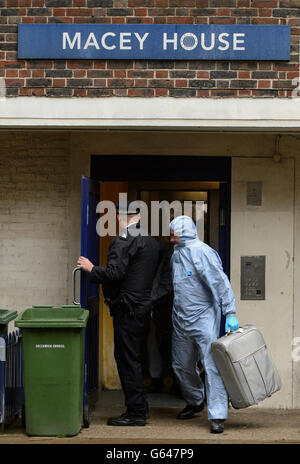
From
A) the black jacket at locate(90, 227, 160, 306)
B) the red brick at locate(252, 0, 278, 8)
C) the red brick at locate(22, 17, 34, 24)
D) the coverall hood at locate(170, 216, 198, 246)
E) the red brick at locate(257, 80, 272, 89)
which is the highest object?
the red brick at locate(252, 0, 278, 8)

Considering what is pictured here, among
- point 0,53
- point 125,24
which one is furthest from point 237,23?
point 0,53

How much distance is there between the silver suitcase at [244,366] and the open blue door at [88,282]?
4.62 ft

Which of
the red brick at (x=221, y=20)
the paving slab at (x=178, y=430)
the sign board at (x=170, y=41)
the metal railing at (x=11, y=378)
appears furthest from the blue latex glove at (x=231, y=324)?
the red brick at (x=221, y=20)

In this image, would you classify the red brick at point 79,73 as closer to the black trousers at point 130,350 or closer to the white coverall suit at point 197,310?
the white coverall suit at point 197,310

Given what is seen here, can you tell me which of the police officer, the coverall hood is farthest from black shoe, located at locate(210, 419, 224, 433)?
the coverall hood

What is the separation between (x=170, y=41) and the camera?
7.76 m

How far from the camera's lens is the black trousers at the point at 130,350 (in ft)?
24.6

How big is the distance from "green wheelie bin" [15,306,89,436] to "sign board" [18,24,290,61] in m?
2.62

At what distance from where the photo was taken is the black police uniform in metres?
7.48

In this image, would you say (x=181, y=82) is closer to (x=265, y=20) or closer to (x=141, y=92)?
(x=141, y=92)

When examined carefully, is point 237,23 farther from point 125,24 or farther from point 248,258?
point 248,258

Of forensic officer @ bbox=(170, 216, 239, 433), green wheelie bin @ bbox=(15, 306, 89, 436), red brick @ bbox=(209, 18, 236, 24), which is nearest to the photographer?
green wheelie bin @ bbox=(15, 306, 89, 436)

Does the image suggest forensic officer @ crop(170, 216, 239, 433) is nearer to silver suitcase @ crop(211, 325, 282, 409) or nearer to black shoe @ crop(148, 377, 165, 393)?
silver suitcase @ crop(211, 325, 282, 409)

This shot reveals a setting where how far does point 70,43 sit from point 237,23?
1.61 m
